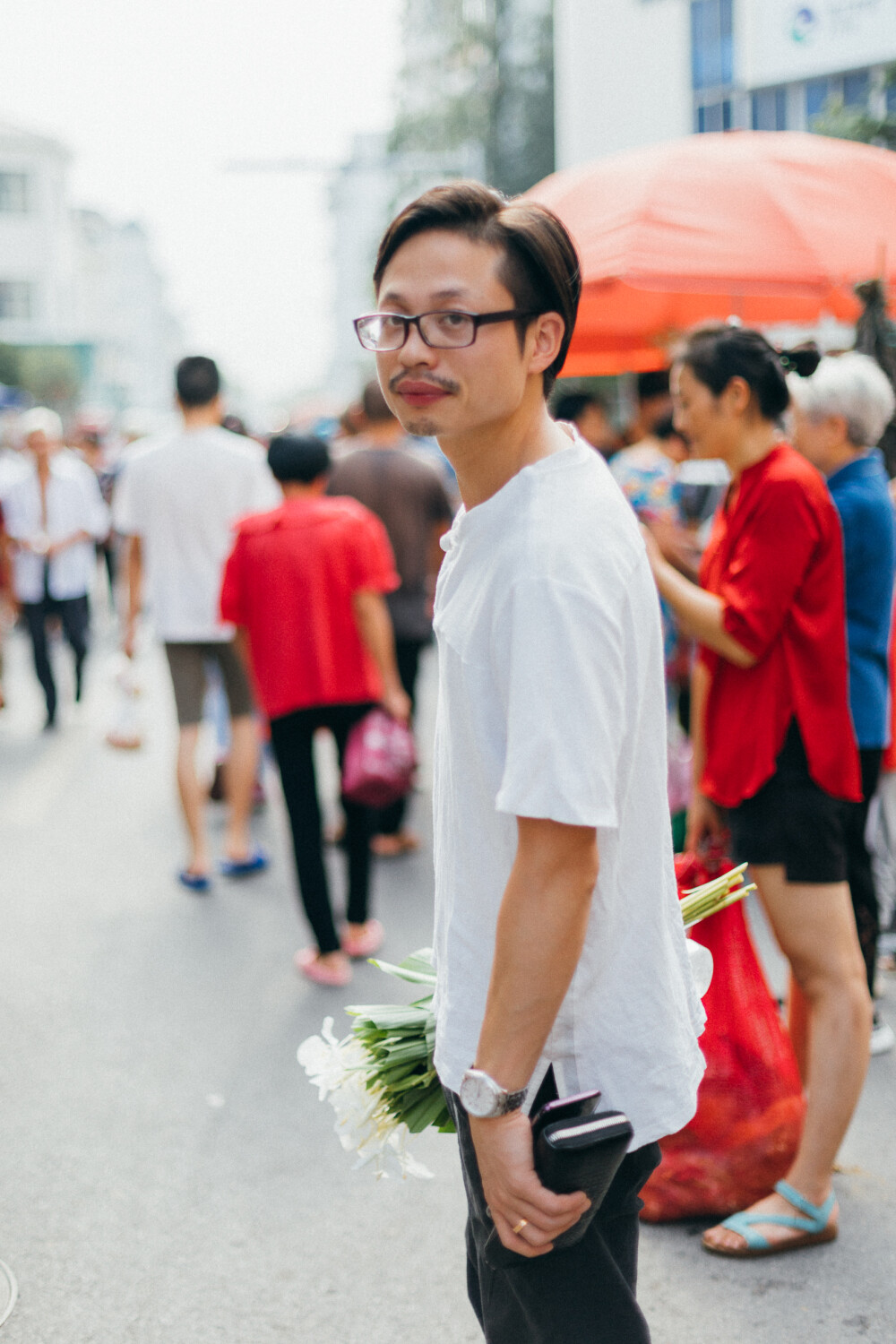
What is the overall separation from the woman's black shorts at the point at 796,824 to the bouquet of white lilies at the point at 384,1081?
2.61 feet

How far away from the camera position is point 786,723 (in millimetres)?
2703

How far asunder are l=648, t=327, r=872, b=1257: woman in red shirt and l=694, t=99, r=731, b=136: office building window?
20940 mm

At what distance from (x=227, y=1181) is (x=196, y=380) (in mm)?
3334

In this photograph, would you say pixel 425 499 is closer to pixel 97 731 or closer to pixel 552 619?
pixel 97 731

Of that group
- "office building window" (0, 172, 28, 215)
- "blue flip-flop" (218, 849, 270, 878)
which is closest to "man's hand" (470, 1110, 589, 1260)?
"blue flip-flop" (218, 849, 270, 878)

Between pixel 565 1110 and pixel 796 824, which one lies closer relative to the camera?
pixel 565 1110

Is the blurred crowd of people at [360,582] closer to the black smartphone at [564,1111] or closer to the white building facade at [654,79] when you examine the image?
the black smartphone at [564,1111]

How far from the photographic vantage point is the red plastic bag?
9.18 feet

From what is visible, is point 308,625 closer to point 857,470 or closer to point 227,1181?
point 227,1181

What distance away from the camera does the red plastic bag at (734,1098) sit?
2.80m

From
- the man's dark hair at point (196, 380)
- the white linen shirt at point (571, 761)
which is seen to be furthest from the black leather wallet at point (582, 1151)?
the man's dark hair at point (196, 380)

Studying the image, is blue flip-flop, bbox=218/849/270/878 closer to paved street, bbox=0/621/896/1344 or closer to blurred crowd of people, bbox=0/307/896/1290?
blurred crowd of people, bbox=0/307/896/1290

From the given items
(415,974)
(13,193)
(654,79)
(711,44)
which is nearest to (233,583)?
(415,974)

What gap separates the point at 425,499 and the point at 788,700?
3.44m
